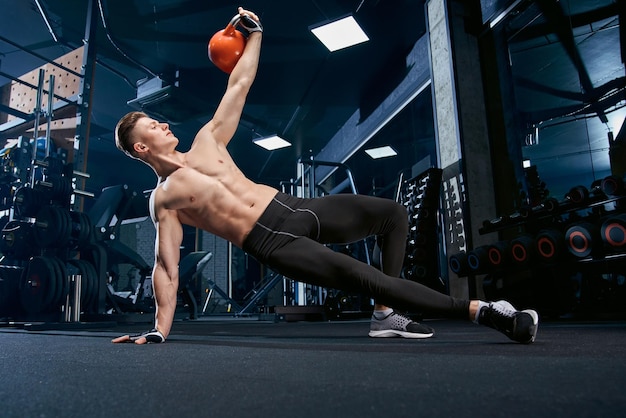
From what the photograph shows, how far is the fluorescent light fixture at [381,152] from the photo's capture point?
25.2 ft

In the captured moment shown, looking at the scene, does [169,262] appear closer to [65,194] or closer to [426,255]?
[426,255]

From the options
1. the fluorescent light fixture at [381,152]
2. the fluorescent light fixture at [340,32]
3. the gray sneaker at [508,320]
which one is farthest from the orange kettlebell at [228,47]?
the fluorescent light fixture at [381,152]

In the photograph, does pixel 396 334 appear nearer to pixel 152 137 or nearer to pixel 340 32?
pixel 152 137

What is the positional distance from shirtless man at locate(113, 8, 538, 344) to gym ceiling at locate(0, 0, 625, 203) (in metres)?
3.49

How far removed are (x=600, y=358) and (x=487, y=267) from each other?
2.68m

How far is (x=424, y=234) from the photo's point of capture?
4117 mm

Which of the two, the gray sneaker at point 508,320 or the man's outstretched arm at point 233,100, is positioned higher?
the man's outstretched arm at point 233,100

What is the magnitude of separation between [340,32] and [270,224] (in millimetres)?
3993

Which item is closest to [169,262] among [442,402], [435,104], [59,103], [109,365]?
[109,365]

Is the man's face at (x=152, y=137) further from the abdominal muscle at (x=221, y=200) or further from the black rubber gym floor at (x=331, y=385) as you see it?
the black rubber gym floor at (x=331, y=385)

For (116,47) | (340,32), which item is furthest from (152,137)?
(116,47)

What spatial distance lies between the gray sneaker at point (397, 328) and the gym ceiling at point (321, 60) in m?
3.53

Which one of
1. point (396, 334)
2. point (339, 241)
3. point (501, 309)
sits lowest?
point (396, 334)

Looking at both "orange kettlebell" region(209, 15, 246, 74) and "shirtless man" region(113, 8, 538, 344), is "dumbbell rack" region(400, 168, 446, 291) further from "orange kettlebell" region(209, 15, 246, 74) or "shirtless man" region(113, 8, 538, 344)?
"orange kettlebell" region(209, 15, 246, 74)
